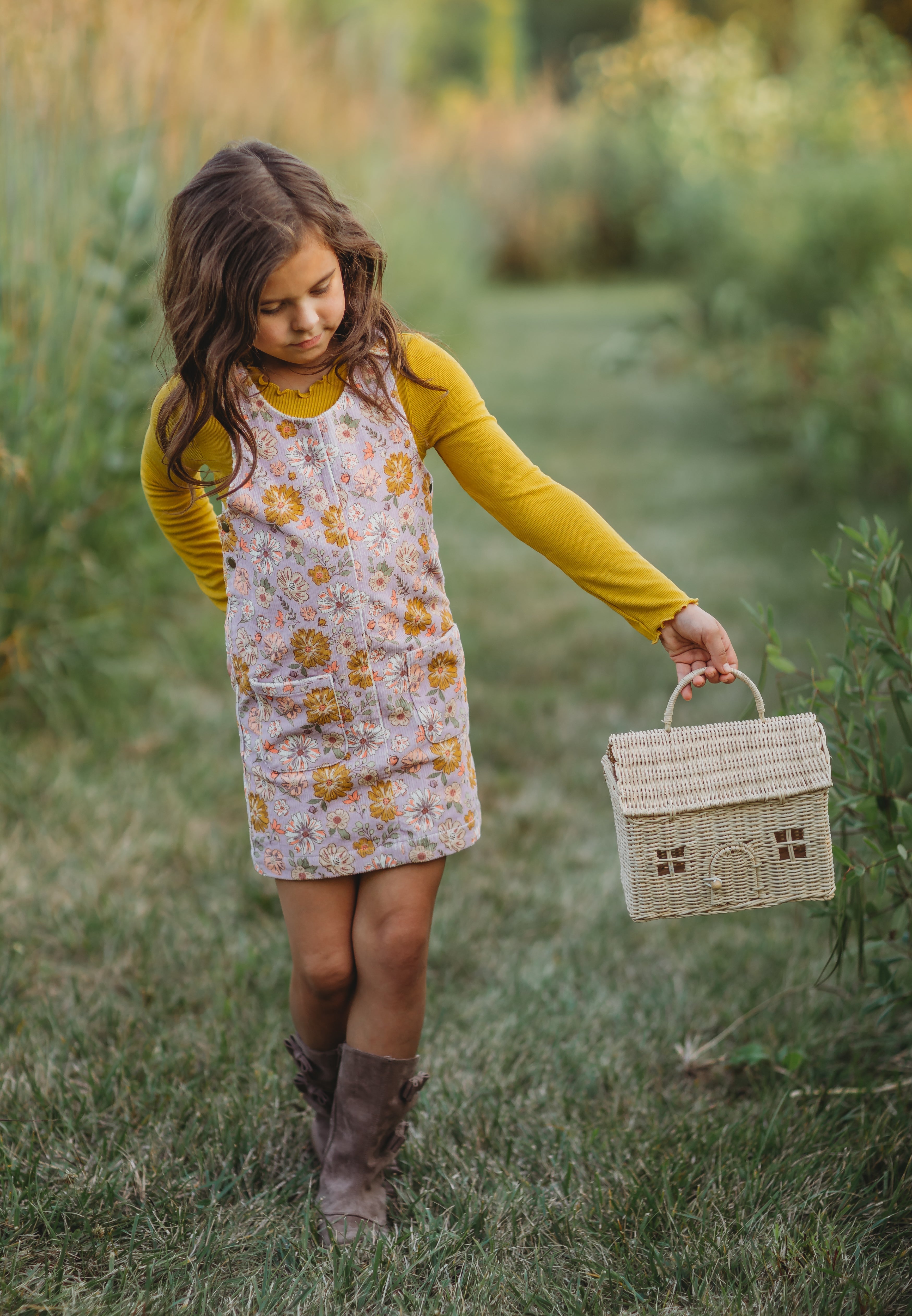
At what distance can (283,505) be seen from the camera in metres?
1.61

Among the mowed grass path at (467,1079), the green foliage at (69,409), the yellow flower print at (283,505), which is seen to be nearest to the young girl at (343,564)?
the yellow flower print at (283,505)

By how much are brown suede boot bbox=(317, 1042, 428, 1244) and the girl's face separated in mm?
985

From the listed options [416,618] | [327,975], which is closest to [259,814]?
[327,975]

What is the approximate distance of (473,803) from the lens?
1.77m

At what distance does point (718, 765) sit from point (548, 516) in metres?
0.41

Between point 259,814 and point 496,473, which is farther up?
point 496,473

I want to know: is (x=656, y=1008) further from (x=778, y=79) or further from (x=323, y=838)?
(x=778, y=79)

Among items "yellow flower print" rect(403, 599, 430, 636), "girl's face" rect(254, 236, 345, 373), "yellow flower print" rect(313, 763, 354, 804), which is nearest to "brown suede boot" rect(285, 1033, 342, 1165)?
"yellow flower print" rect(313, 763, 354, 804)

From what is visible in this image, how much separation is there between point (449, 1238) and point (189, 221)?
1.43m

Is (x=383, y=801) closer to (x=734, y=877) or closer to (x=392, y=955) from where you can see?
(x=392, y=955)

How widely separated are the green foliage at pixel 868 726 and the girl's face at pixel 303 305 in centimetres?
77

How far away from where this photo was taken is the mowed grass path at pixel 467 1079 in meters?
1.64

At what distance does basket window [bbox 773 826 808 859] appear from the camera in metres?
1.64

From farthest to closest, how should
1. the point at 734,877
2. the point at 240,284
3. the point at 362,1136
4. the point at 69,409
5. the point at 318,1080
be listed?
1. the point at 69,409
2. the point at 318,1080
3. the point at 362,1136
4. the point at 734,877
5. the point at 240,284
